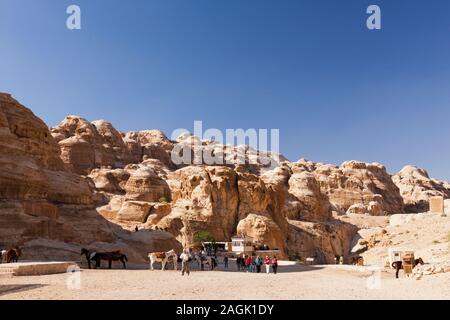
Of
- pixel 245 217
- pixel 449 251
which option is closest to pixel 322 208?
pixel 245 217

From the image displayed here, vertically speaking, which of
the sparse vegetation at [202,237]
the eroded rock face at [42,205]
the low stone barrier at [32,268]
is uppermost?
the eroded rock face at [42,205]

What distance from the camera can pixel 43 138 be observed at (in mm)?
39125

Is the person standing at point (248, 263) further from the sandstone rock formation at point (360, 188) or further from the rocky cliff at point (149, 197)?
the sandstone rock formation at point (360, 188)

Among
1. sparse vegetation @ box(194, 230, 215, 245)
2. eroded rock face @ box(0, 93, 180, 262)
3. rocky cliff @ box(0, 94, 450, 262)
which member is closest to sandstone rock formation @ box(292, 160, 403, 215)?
rocky cliff @ box(0, 94, 450, 262)

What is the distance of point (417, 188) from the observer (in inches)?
5315

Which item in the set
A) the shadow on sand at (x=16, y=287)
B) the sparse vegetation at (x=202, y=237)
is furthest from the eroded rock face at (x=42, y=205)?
the sparse vegetation at (x=202, y=237)

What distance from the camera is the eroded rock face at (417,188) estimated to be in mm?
122188

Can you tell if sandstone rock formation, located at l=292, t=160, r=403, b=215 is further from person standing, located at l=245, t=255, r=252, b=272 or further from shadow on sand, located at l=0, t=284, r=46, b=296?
shadow on sand, located at l=0, t=284, r=46, b=296

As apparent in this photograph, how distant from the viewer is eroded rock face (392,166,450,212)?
12219 centimetres

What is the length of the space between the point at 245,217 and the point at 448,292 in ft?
153

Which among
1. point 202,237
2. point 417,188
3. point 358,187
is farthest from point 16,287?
point 417,188

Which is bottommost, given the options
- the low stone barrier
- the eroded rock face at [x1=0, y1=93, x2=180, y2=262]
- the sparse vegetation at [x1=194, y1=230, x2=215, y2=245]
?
the sparse vegetation at [x1=194, y1=230, x2=215, y2=245]

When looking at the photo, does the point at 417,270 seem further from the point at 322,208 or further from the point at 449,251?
the point at 322,208

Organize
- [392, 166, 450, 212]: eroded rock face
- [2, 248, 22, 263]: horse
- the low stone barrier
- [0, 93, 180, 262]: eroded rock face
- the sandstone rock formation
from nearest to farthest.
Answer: the low stone barrier
[2, 248, 22, 263]: horse
[0, 93, 180, 262]: eroded rock face
the sandstone rock formation
[392, 166, 450, 212]: eroded rock face
